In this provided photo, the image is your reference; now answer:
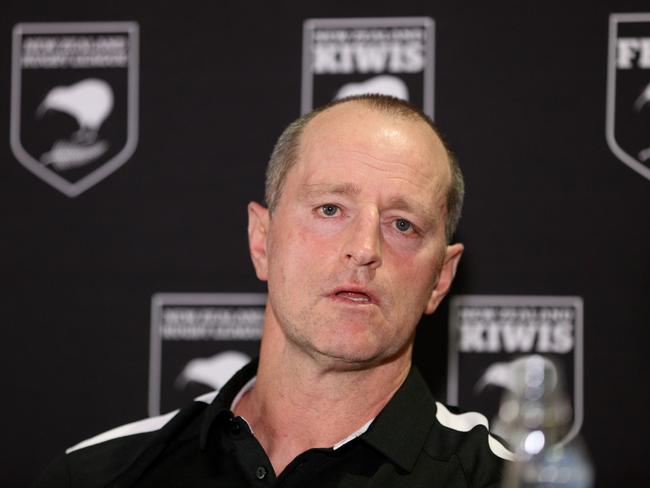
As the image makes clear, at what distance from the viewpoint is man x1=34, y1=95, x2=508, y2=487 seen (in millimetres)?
2092

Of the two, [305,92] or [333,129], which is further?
[305,92]

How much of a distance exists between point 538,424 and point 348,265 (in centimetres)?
110

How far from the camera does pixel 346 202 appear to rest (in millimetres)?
2158

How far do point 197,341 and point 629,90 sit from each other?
140 cm

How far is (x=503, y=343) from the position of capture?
262cm

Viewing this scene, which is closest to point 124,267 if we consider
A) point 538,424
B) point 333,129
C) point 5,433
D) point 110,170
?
point 110,170

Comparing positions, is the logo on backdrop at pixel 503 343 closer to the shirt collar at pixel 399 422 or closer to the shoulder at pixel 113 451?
the shirt collar at pixel 399 422

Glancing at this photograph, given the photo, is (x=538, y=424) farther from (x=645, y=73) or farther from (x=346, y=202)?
(x=645, y=73)

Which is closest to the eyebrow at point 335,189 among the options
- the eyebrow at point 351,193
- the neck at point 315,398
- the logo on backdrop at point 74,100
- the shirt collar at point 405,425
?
the eyebrow at point 351,193

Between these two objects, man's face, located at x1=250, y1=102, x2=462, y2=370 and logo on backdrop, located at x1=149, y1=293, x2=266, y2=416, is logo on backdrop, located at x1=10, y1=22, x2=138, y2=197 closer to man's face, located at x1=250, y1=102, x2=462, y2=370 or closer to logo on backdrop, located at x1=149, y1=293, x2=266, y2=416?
logo on backdrop, located at x1=149, y1=293, x2=266, y2=416

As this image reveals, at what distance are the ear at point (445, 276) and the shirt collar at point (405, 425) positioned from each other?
0.68 ft

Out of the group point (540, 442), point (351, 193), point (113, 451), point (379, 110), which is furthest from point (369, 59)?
point (540, 442)

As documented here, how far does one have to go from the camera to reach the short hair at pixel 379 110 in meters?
2.30

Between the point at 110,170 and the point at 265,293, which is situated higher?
the point at 110,170
